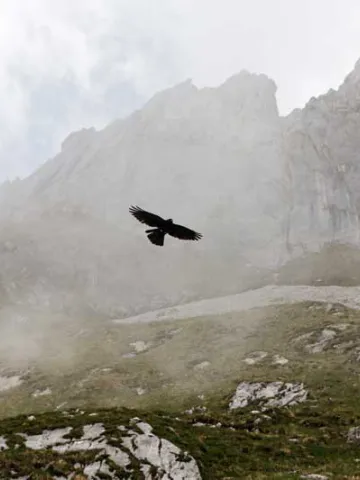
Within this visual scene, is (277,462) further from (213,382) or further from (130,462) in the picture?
(213,382)

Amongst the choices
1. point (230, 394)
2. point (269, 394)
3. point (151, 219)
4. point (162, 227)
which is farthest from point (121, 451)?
point (230, 394)

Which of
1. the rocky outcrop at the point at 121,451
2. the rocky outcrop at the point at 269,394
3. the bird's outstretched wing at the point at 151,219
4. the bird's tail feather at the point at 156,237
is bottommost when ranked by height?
the rocky outcrop at the point at 269,394

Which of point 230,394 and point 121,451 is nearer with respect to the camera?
point 121,451

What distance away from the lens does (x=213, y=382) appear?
8706 cm

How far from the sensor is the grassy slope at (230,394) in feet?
103

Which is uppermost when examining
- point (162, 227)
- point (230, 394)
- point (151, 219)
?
point (151, 219)

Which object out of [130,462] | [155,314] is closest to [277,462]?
[130,462]

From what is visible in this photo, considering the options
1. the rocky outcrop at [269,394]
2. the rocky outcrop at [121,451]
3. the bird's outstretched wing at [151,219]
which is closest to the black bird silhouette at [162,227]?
the bird's outstretched wing at [151,219]

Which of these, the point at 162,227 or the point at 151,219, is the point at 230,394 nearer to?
the point at 162,227

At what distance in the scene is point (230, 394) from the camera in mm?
73500

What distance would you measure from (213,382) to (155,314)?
113m

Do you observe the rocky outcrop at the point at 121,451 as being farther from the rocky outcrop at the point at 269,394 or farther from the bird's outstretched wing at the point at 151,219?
the rocky outcrop at the point at 269,394

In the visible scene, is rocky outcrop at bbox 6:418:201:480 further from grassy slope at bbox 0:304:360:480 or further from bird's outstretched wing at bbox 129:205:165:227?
bird's outstretched wing at bbox 129:205:165:227

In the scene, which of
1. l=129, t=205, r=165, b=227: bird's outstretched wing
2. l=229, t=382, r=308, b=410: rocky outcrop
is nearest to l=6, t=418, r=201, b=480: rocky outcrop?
l=129, t=205, r=165, b=227: bird's outstretched wing
